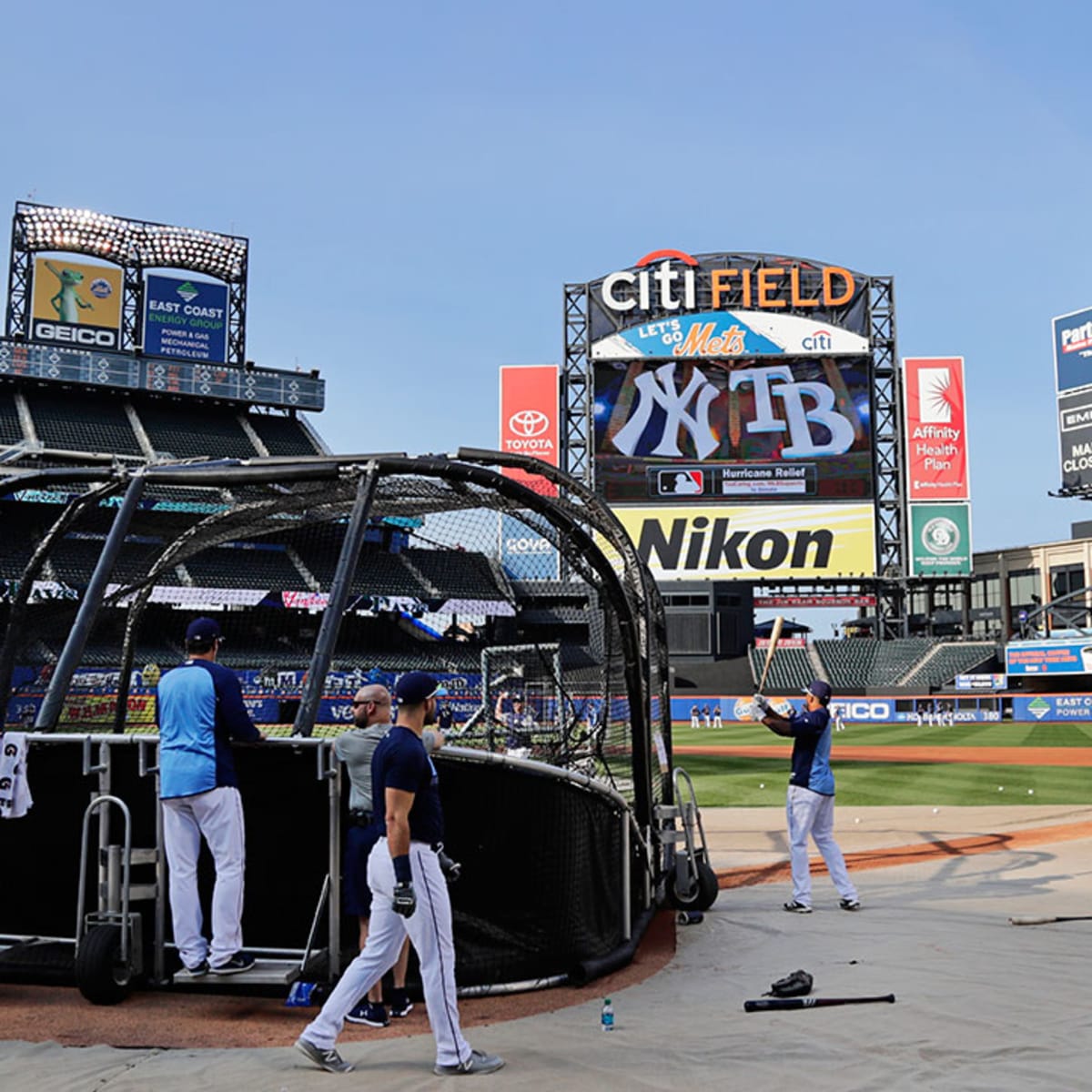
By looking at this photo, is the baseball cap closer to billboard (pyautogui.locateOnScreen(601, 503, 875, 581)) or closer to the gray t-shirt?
the gray t-shirt

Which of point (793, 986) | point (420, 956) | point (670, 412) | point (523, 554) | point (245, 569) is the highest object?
point (670, 412)

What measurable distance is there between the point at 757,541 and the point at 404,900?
1984 inches

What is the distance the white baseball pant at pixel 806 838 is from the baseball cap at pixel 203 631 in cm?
482

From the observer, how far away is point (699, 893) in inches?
339

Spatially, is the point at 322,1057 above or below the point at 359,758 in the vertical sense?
below

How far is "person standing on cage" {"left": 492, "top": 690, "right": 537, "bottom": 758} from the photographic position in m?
10.4

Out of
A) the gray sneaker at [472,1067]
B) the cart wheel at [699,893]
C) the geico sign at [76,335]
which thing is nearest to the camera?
the gray sneaker at [472,1067]

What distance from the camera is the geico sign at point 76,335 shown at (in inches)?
1966

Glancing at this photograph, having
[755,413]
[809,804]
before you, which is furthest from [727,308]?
[809,804]

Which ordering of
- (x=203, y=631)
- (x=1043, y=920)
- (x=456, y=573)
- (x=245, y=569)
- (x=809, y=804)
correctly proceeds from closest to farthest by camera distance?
(x=203, y=631), (x=1043, y=920), (x=809, y=804), (x=456, y=573), (x=245, y=569)

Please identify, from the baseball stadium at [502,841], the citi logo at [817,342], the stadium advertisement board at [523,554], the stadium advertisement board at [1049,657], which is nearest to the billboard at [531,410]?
the citi logo at [817,342]

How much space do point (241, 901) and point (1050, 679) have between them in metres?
55.6

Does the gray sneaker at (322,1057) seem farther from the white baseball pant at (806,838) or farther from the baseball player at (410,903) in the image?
the white baseball pant at (806,838)

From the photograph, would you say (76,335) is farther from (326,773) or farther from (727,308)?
(326,773)
